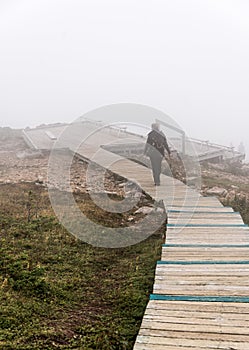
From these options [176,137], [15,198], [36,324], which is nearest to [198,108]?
[176,137]

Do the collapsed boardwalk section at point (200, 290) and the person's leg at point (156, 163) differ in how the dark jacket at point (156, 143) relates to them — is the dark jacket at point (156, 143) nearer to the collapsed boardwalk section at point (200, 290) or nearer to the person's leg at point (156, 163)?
the person's leg at point (156, 163)

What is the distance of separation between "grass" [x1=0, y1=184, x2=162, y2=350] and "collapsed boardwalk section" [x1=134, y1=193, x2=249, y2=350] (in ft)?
1.75

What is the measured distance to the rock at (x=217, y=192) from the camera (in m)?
15.9

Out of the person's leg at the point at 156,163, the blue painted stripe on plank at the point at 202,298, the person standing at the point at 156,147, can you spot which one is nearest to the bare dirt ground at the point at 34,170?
the person's leg at the point at 156,163

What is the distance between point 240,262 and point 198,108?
11167 cm

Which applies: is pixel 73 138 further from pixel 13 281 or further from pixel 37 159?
pixel 13 281

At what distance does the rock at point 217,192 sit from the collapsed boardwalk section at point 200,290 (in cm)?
575

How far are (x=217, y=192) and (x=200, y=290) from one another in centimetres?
1018

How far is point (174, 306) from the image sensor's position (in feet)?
19.0

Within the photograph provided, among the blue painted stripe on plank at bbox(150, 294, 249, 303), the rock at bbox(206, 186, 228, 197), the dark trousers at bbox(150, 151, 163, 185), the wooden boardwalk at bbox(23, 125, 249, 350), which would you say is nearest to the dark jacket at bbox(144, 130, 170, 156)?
the dark trousers at bbox(150, 151, 163, 185)

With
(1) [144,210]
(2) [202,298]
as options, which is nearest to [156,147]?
(1) [144,210]

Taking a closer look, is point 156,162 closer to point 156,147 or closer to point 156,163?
point 156,163

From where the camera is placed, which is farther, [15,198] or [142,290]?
[15,198]

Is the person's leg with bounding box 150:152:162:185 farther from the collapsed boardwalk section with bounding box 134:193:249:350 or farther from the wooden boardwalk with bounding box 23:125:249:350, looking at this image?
the collapsed boardwalk section with bounding box 134:193:249:350
